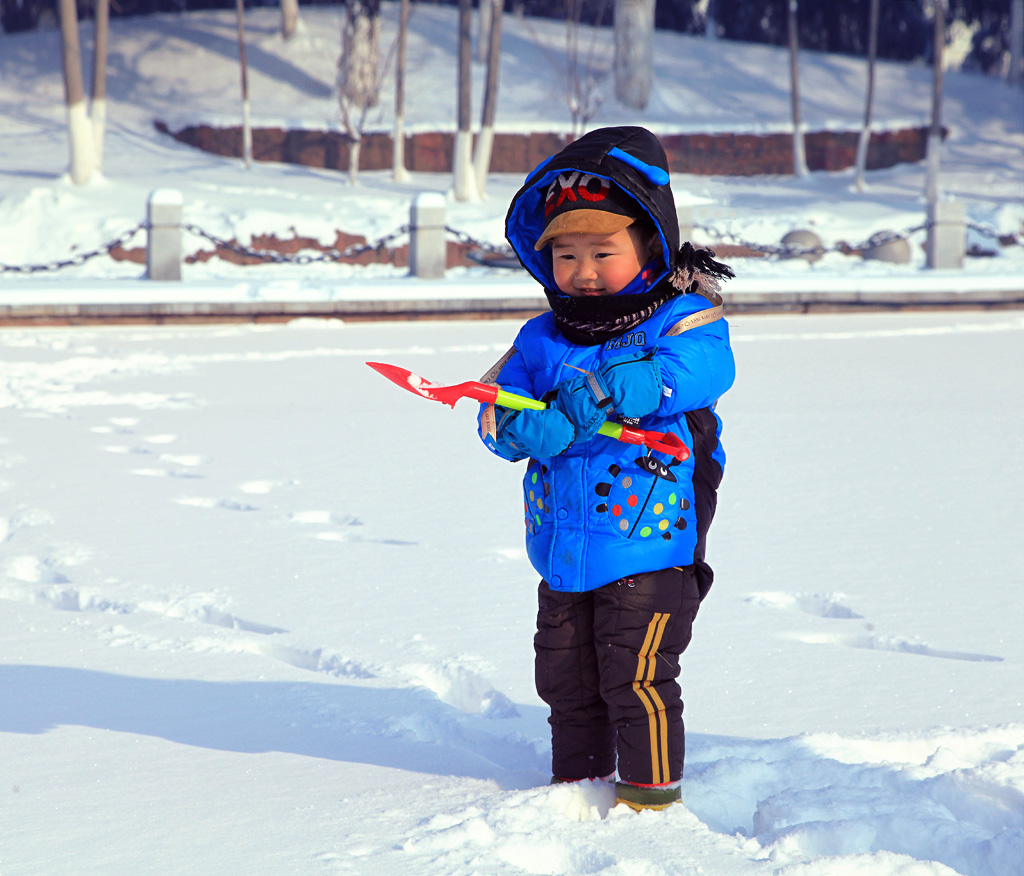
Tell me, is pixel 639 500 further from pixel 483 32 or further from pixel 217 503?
pixel 483 32

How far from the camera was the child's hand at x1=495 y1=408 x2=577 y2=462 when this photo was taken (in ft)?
6.87

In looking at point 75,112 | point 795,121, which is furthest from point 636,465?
point 795,121

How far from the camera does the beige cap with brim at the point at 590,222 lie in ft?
7.05

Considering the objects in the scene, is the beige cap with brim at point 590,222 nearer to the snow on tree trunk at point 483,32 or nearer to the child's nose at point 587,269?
the child's nose at point 587,269

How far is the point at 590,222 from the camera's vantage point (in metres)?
2.15

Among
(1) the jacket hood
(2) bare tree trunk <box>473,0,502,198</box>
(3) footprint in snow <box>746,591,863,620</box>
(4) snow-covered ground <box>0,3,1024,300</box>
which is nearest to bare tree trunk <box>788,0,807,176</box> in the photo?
(4) snow-covered ground <box>0,3,1024,300</box>

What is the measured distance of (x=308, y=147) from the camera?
24.9 meters

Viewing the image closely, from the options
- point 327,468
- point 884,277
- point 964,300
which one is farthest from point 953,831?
point 884,277

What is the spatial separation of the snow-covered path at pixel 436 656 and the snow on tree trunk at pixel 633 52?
22.4 m

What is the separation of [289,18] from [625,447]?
29.2m

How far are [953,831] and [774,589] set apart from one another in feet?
5.42

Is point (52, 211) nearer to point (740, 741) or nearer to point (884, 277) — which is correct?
point (884, 277)

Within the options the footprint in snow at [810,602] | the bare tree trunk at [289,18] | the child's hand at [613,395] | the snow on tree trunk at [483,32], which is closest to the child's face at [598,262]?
the child's hand at [613,395]

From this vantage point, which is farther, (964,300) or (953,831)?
(964,300)
